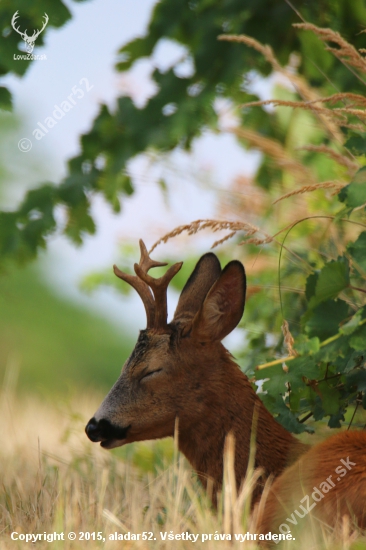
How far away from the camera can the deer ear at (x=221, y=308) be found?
11.5 ft

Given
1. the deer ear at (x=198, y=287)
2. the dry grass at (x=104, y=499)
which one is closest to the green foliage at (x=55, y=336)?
the dry grass at (x=104, y=499)

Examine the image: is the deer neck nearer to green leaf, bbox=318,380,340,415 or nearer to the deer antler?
green leaf, bbox=318,380,340,415

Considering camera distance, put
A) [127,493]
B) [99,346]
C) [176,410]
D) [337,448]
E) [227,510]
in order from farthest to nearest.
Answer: [99,346], [127,493], [176,410], [337,448], [227,510]

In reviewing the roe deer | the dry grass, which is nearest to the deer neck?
the roe deer

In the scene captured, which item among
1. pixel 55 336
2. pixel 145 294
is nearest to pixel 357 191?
pixel 145 294

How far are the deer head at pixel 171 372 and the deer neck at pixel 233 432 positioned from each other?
13 millimetres

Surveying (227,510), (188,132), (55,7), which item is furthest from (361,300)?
(55,7)

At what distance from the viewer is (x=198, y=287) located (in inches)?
151

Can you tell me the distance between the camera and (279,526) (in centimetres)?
282

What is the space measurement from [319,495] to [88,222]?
2.90 meters

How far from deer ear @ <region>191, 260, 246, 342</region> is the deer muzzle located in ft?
1.68

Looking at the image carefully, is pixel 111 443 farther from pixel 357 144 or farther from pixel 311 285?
pixel 357 144

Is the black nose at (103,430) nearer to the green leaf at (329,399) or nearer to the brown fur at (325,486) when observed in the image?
the brown fur at (325,486)

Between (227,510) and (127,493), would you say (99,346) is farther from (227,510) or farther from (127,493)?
(227,510)
